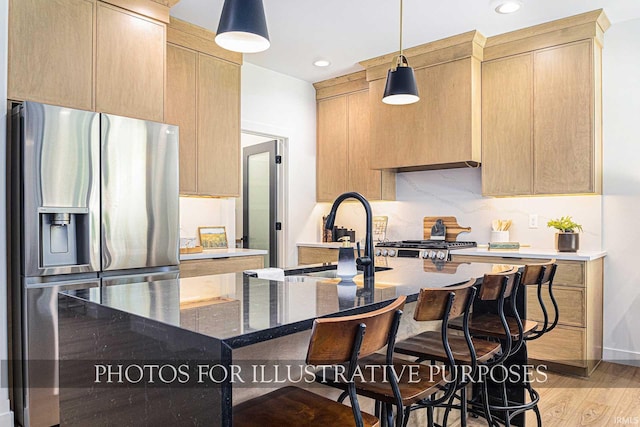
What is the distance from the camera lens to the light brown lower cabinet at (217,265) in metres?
3.51

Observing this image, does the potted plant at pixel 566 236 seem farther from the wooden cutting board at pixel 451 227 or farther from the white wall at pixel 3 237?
the white wall at pixel 3 237

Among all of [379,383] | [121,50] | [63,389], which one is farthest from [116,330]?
[121,50]

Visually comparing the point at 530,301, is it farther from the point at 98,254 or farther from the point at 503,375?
the point at 98,254

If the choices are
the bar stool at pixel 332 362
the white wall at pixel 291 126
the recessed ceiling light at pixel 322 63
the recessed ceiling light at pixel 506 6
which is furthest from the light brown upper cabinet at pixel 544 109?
the bar stool at pixel 332 362

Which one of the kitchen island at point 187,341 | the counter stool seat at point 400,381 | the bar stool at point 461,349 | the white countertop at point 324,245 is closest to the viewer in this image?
the kitchen island at point 187,341

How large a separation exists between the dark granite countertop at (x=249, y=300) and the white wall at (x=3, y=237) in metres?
1.16

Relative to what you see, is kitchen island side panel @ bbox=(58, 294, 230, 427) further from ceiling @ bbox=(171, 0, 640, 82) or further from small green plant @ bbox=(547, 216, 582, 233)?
small green plant @ bbox=(547, 216, 582, 233)

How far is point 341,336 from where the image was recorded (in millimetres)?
1134

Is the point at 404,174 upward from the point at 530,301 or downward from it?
upward

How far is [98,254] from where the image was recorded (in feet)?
8.91

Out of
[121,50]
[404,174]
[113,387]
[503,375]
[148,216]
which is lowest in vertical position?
[503,375]

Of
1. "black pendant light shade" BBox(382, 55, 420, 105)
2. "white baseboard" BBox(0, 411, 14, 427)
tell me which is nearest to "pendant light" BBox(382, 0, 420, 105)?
"black pendant light shade" BBox(382, 55, 420, 105)

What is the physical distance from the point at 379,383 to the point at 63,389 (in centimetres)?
111

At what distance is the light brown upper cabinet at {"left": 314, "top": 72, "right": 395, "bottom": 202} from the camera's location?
497 centimetres
